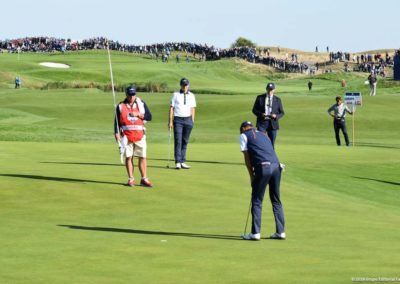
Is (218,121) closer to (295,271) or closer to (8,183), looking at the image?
(8,183)

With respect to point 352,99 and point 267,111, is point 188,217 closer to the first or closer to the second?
point 267,111

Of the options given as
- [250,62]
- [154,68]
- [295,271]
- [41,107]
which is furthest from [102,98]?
[250,62]

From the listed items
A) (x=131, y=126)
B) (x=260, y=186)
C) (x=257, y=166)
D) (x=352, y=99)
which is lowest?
(x=352, y=99)

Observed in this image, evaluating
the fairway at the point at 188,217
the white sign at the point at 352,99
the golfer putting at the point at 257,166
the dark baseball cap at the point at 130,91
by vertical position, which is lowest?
the fairway at the point at 188,217

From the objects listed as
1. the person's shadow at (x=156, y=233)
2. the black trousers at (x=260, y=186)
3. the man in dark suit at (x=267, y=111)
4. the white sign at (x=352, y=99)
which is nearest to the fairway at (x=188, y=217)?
the person's shadow at (x=156, y=233)

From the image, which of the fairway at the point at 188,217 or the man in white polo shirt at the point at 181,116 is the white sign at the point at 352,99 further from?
the man in white polo shirt at the point at 181,116

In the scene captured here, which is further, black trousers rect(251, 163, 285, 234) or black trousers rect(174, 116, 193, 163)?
black trousers rect(174, 116, 193, 163)

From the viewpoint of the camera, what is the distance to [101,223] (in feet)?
60.9

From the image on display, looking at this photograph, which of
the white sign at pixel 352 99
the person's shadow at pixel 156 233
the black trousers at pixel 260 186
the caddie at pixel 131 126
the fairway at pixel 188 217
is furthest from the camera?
the white sign at pixel 352 99

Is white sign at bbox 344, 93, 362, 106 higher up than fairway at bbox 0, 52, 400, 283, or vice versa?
white sign at bbox 344, 93, 362, 106

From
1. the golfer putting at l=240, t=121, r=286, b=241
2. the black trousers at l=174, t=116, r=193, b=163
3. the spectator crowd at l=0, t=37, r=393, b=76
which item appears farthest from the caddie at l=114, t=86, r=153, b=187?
the spectator crowd at l=0, t=37, r=393, b=76


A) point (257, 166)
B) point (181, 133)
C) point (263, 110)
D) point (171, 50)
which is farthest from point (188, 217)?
point (171, 50)

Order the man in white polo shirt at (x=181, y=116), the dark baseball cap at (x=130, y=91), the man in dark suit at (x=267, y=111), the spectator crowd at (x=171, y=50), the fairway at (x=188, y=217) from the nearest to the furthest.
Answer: the fairway at (x=188, y=217)
the dark baseball cap at (x=130, y=91)
the man in white polo shirt at (x=181, y=116)
the man in dark suit at (x=267, y=111)
the spectator crowd at (x=171, y=50)

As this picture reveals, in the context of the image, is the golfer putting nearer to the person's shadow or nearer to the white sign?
the person's shadow
